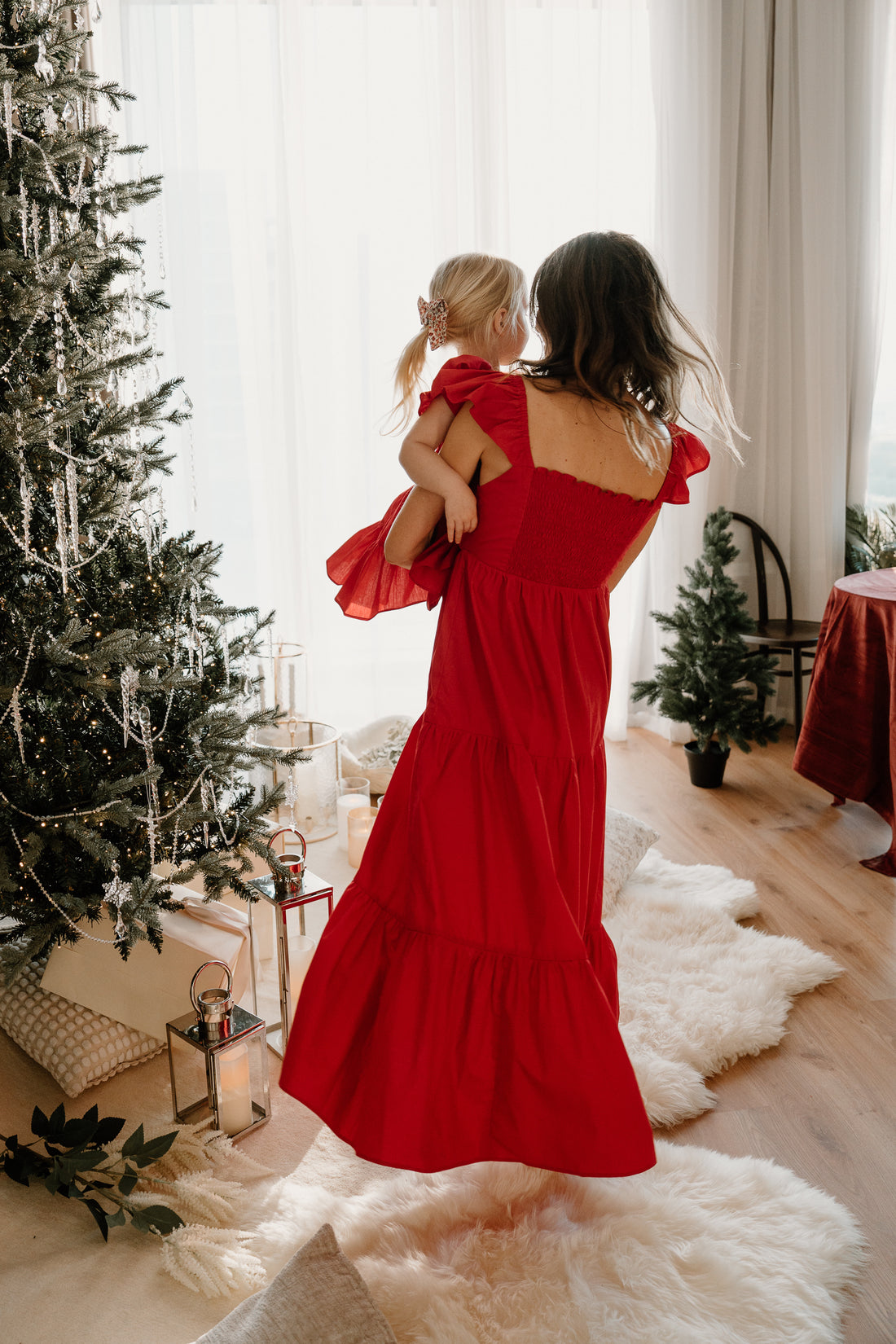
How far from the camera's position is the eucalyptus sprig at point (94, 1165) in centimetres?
163

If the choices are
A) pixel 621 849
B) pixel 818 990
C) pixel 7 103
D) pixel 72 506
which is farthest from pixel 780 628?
pixel 7 103

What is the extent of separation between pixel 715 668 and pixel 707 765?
13.9 inches

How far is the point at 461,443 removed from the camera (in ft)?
4.89

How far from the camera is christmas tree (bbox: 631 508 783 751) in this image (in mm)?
3416

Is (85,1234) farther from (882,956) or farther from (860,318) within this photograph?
(860,318)

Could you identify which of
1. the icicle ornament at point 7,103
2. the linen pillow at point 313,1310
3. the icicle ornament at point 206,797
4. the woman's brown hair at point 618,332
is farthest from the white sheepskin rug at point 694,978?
the icicle ornament at point 7,103

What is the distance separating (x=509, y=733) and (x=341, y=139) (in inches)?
111

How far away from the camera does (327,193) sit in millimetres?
3574

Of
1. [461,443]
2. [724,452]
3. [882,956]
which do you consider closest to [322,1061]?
[461,443]

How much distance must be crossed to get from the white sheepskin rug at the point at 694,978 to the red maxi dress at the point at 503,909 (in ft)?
1.50

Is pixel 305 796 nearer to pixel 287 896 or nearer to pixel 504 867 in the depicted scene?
pixel 287 896

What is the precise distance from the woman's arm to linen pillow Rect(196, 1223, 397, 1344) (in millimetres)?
948

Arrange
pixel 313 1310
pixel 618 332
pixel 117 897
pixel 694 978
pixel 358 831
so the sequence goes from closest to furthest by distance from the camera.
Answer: pixel 313 1310, pixel 618 332, pixel 117 897, pixel 694 978, pixel 358 831

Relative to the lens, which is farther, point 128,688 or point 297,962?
point 297,962
